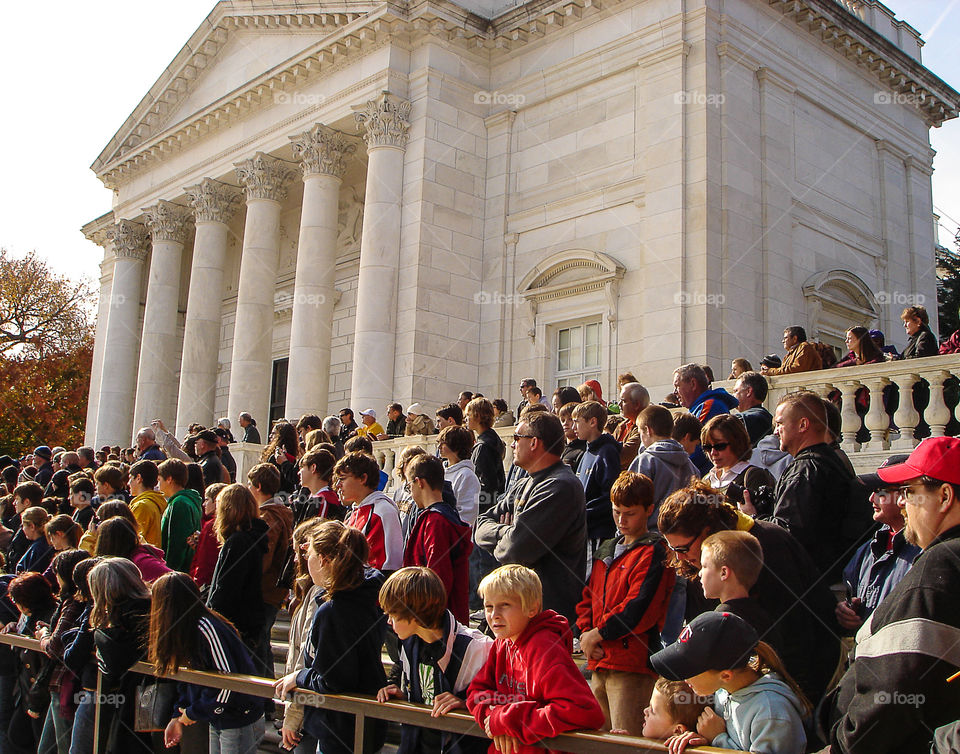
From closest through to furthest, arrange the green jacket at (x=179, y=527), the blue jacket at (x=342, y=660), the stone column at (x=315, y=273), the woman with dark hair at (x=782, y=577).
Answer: the woman with dark hair at (x=782, y=577)
the blue jacket at (x=342, y=660)
the green jacket at (x=179, y=527)
the stone column at (x=315, y=273)

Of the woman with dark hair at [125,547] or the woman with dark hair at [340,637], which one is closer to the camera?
the woman with dark hair at [340,637]

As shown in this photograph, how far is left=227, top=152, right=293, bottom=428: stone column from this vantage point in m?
24.4

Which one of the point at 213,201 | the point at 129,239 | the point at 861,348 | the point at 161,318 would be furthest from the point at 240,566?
the point at 129,239

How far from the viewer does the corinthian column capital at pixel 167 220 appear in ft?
97.9

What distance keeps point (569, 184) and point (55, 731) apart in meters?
16.7

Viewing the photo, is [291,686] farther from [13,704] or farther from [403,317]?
[403,317]

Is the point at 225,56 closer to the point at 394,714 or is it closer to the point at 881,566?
the point at 394,714

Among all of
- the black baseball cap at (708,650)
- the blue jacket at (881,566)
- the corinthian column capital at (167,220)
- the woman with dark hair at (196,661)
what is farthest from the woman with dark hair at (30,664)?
the corinthian column capital at (167,220)

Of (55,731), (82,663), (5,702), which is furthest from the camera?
(5,702)

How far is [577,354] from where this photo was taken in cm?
2069

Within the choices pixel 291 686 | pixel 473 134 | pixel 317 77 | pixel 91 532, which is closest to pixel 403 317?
pixel 473 134

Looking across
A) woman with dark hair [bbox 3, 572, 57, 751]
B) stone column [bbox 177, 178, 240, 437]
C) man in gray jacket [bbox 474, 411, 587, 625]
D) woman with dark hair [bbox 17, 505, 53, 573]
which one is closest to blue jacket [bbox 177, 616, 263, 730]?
man in gray jacket [bbox 474, 411, 587, 625]

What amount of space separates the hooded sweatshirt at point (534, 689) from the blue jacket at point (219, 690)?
1797 millimetres

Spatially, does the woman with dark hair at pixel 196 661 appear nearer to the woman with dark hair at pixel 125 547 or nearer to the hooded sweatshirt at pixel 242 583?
the hooded sweatshirt at pixel 242 583
